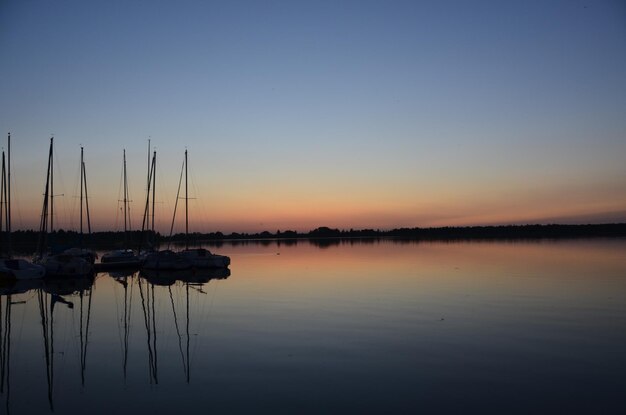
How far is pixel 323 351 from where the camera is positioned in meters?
15.4

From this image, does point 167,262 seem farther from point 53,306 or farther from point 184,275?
point 53,306

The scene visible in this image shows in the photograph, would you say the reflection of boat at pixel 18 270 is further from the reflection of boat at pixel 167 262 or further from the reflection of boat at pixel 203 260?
the reflection of boat at pixel 203 260

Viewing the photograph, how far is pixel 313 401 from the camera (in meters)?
11.0

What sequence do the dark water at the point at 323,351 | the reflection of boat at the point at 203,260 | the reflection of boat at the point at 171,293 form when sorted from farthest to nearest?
the reflection of boat at the point at 203,260, the reflection of boat at the point at 171,293, the dark water at the point at 323,351

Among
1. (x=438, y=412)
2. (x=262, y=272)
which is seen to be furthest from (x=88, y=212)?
(x=438, y=412)

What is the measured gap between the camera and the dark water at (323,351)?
1110 centimetres

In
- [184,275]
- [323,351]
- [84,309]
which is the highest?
[184,275]

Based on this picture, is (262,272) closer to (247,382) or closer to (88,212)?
(88,212)

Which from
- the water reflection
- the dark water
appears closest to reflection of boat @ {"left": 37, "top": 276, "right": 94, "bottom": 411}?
the water reflection

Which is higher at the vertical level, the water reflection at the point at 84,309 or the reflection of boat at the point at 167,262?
the reflection of boat at the point at 167,262

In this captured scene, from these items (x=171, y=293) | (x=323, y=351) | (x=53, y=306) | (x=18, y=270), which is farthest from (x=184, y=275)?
(x=323, y=351)

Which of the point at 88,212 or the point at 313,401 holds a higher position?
the point at 88,212

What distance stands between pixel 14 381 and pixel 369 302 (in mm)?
15817

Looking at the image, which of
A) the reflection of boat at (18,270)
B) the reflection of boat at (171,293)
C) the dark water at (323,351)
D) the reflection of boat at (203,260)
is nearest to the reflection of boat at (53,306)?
the dark water at (323,351)
